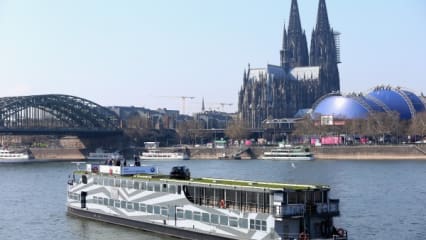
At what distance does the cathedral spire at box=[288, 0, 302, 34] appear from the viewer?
172625 millimetres

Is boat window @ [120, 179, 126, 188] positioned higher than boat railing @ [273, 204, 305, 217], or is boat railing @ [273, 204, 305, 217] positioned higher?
boat window @ [120, 179, 126, 188]

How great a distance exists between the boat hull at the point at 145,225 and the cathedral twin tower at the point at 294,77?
121m

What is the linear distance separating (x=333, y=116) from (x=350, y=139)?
1617 centimetres

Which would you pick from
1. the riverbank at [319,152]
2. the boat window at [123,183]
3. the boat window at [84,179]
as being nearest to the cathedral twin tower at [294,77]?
the riverbank at [319,152]

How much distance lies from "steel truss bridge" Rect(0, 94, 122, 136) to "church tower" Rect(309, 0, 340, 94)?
187ft

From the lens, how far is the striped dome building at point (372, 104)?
454ft

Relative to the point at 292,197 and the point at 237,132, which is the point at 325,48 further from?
the point at 292,197

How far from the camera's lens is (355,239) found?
3028 centimetres

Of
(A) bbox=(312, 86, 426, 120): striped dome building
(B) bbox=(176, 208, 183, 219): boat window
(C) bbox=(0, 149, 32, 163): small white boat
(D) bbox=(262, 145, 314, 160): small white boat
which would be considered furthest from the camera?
(A) bbox=(312, 86, 426, 120): striped dome building

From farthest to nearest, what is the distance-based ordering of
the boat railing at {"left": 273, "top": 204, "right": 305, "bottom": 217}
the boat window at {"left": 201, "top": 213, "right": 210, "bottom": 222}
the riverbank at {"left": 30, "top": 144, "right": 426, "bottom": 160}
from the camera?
1. the riverbank at {"left": 30, "top": 144, "right": 426, "bottom": 160}
2. the boat window at {"left": 201, "top": 213, "right": 210, "bottom": 222}
3. the boat railing at {"left": 273, "top": 204, "right": 305, "bottom": 217}

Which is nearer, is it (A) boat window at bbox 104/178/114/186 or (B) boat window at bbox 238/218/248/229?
(B) boat window at bbox 238/218/248/229

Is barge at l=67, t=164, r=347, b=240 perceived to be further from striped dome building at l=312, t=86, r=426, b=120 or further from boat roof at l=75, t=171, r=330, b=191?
striped dome building at l=312, t=86, r=426, b=120

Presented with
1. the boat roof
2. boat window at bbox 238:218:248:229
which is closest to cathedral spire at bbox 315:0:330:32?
the boat roof

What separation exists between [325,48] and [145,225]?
144 m
